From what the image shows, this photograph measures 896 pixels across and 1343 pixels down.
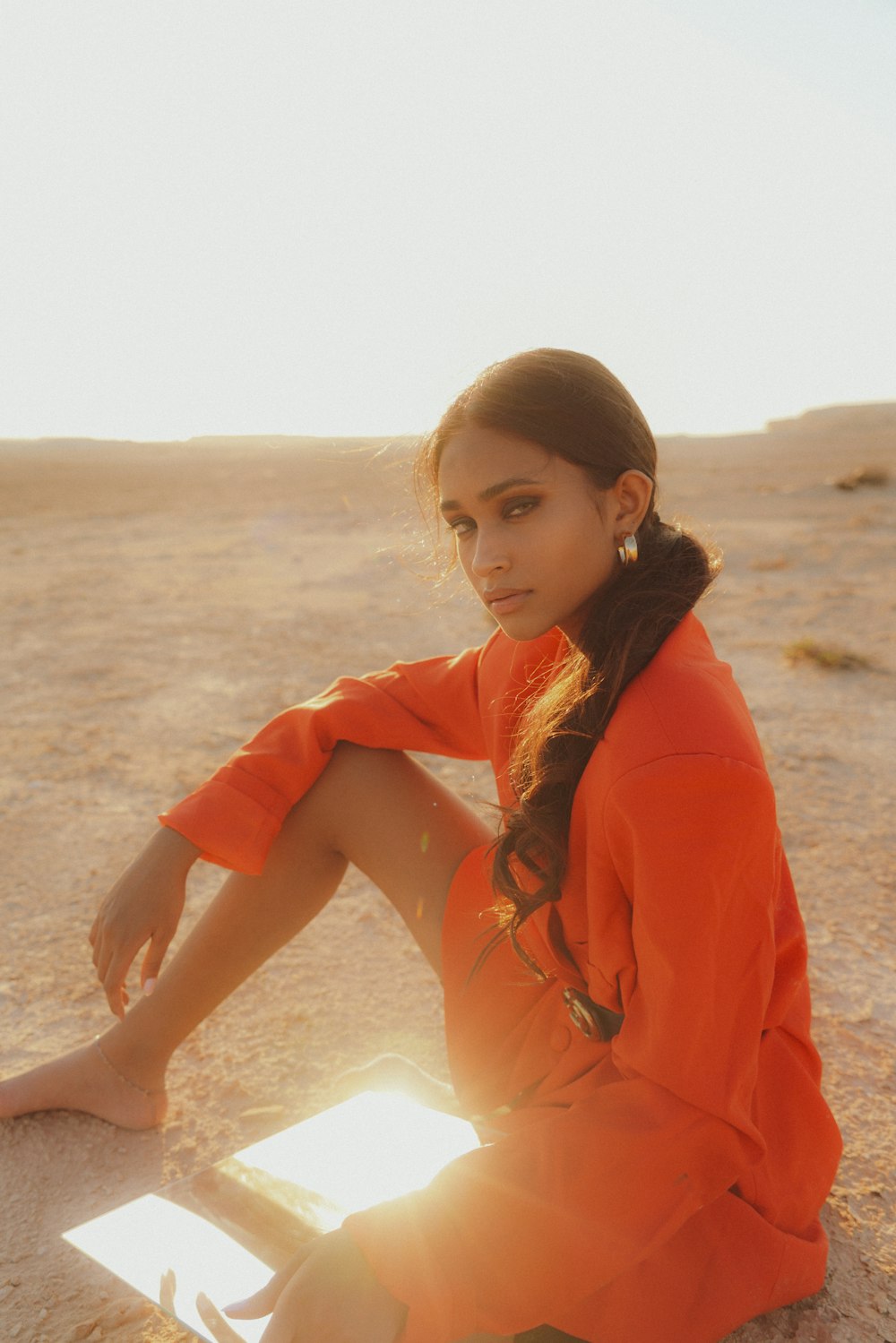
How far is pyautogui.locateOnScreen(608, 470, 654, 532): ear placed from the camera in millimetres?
1526

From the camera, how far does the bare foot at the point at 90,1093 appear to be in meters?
1.95

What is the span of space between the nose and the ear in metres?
0.18

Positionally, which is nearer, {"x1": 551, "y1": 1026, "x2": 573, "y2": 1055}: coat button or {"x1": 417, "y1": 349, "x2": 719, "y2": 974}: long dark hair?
{"x1": 417, "y1": 349, "x2": 719, "y2": 974}: long dark hair

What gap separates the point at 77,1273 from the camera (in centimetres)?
164

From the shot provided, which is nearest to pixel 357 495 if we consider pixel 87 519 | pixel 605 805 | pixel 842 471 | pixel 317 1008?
pixel 87 519

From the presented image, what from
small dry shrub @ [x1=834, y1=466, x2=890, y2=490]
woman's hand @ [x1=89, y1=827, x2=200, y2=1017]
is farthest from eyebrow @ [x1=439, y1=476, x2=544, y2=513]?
small dry shrub @ [x1=834, y1=466, x2=890, y2=490]

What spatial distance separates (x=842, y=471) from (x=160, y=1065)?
21100mm

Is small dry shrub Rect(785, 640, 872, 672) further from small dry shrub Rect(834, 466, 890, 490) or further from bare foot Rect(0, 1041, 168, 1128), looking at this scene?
small dry shrub Rect(834, 466, 890, 490)

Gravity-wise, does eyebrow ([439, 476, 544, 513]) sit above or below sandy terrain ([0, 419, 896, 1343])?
above

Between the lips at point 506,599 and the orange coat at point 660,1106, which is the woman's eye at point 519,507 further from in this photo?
the orange coat at point 660,1106

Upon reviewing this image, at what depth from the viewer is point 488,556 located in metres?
1.51

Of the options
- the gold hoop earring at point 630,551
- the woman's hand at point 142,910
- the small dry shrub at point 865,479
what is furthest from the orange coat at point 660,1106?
the small dry shrub at point 865,479

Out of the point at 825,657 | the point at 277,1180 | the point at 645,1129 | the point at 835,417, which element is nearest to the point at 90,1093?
the point at 277,1180

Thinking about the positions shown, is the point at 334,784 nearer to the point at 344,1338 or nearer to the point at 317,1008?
the point at 317,1008
